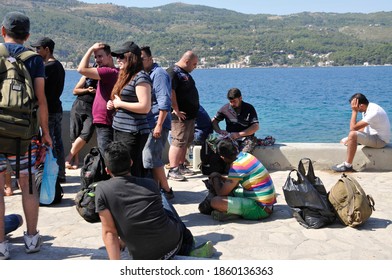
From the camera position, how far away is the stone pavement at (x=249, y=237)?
4555 millimetres

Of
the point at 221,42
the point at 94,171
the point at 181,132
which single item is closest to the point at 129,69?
the point at 94,171

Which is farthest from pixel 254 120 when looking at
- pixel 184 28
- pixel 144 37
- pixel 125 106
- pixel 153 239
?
pixel 184 28

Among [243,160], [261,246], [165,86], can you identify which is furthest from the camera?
[165,86]

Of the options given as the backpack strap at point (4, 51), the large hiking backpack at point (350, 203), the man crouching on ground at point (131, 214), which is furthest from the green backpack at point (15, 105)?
the large hiking backpack at point (350, 203)

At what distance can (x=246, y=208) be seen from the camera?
5.48 m

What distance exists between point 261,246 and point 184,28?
192m

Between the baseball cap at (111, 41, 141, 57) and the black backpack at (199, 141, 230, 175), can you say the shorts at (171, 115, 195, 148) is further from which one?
the baseball cap at (111, 41, 141, 57)

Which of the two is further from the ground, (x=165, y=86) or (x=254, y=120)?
(x=165, y=86)

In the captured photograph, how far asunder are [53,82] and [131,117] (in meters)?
2.03

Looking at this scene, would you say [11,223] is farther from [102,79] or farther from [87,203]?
[102,79]

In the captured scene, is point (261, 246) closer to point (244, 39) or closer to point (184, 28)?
point (244, 39)

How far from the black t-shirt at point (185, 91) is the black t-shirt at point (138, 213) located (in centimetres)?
353

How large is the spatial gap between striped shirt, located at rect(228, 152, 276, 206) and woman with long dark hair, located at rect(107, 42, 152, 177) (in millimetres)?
993
